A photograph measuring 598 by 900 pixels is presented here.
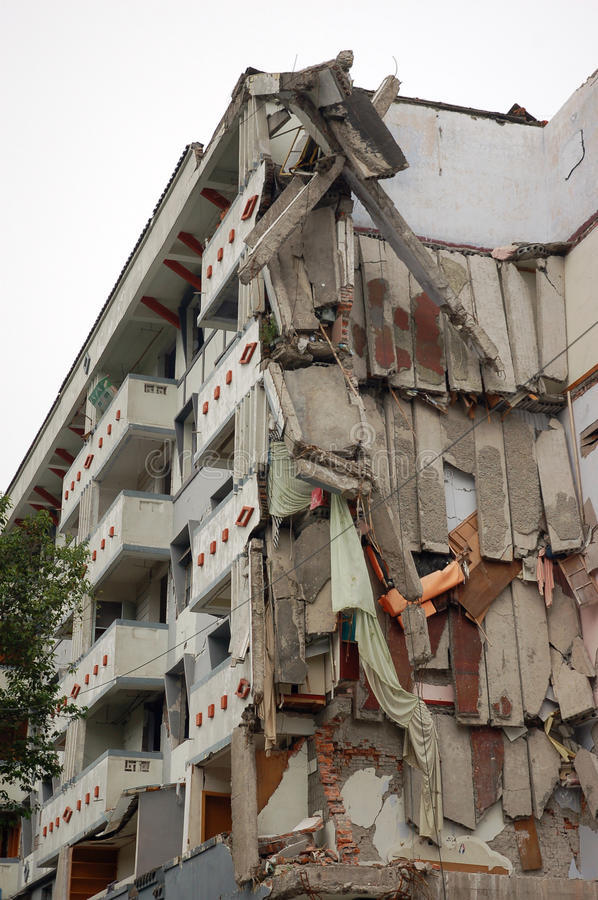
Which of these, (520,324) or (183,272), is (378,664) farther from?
(183,272)

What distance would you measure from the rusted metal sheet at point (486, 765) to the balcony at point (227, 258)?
9.30m

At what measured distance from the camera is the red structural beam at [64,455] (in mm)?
36803

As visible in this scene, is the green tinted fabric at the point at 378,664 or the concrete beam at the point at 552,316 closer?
the green tinted fabric at the point at 378,664

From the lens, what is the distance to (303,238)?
21516 mm

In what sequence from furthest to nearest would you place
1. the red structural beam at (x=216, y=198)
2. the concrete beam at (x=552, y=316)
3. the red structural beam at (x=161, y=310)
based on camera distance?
1. the red structural beam at (x=161, y=310)
2. the red structural beam at (x=216, y=198)
3. the concrete beam at (x=552, y=316)

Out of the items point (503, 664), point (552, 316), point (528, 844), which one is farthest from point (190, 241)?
point (528, 844)

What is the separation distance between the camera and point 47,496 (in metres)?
39.2

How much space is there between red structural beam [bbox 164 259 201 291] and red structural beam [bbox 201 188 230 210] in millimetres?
2246

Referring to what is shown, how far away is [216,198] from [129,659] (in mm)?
9849

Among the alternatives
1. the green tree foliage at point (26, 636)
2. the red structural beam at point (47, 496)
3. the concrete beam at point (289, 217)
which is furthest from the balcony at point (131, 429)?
the concrete beam at point (289, 217)

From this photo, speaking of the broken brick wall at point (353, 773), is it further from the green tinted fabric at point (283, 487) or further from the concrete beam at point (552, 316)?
the concrete beam at point (552, 316)

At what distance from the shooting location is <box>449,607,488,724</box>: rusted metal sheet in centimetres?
1994

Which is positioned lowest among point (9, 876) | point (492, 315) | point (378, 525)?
point (9, 876)

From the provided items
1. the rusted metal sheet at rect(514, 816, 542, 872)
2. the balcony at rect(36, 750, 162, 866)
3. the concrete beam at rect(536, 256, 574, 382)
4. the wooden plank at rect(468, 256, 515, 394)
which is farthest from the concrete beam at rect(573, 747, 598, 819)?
the balcony at rect(36, 750, 162, 866)
